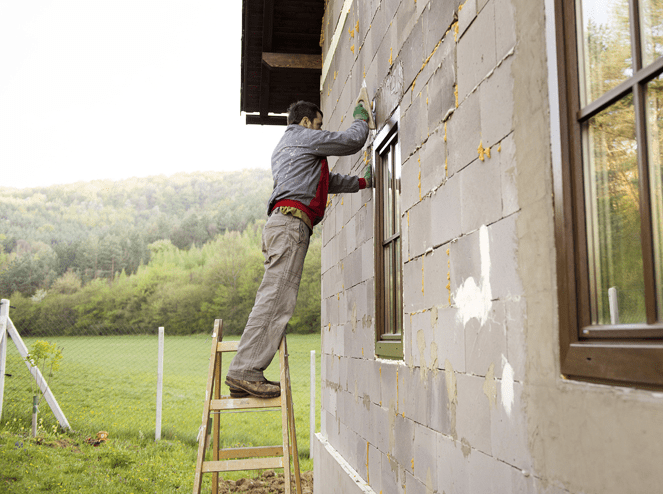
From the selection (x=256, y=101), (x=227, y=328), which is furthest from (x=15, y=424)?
(x=227, y=328)

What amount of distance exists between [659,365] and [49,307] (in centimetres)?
3335

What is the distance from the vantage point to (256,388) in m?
3.26

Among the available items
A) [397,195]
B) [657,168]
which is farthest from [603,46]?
[397,195]

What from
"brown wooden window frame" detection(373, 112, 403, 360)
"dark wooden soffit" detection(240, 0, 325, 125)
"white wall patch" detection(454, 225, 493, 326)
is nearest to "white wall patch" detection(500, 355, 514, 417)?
"white wall patch" detection(454, 225, 493, 326)

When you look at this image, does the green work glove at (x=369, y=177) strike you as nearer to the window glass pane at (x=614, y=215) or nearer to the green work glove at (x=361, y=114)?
the green work glove at (x=361, y=114)

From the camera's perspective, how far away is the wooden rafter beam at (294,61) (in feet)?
21.6

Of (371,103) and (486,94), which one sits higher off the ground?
(371,103)

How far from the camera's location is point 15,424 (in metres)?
8.86

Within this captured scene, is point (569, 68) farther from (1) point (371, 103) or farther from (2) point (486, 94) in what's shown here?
(1) point (371, 103)

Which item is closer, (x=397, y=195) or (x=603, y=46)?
(x=603, y=46)

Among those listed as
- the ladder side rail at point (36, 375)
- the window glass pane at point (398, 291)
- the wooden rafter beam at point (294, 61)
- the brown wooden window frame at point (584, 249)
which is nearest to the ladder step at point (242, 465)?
the window glass pane at point (398, 291)

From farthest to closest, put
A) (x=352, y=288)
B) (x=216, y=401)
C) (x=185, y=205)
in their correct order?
(x=185, y=205)
(x=352, y=288)
(x=216, y=401)

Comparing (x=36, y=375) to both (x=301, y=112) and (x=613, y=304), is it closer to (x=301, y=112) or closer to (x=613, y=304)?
(x=301, y=112)

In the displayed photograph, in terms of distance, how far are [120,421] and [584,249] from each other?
12.6m
